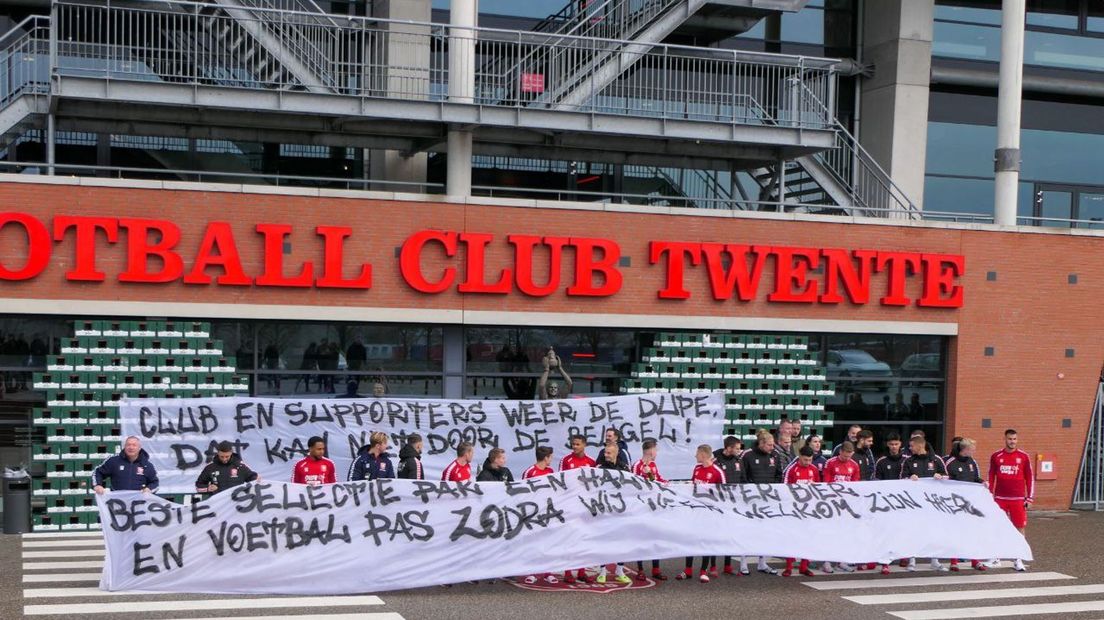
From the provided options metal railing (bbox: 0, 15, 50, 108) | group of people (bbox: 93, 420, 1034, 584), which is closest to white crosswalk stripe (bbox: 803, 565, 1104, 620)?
group of people (bbox: 93, 420, 1034, 584)

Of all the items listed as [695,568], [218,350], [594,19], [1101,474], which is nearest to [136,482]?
[218,350]

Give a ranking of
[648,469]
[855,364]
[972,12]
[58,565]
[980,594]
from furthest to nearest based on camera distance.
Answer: [972,12]
[855,364]
[648,469]
[58,565]
[980,594]

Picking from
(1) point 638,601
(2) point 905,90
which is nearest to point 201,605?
(1) point 638,601

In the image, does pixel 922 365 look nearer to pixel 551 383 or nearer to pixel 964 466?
pixel 964 466

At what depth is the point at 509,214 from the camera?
21750 millimetres

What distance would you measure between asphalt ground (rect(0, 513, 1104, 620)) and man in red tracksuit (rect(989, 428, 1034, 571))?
4.65 ft

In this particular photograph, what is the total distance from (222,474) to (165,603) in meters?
2.52

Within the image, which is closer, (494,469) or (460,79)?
(494,469)

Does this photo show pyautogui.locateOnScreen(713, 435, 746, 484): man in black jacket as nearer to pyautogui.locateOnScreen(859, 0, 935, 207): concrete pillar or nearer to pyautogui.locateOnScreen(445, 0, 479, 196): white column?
pyautogui.locateOnScreen(445, 0, 479, 196): white column

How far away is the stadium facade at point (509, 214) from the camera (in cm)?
2009

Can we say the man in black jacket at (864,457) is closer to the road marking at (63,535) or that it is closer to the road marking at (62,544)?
the road marking at (62,544)

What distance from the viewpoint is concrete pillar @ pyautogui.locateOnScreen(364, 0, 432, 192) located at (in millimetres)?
22594

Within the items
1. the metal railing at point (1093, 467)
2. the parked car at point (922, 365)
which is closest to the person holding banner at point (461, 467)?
the parked car at point (922, 365)

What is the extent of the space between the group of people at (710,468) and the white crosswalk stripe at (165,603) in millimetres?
1182
